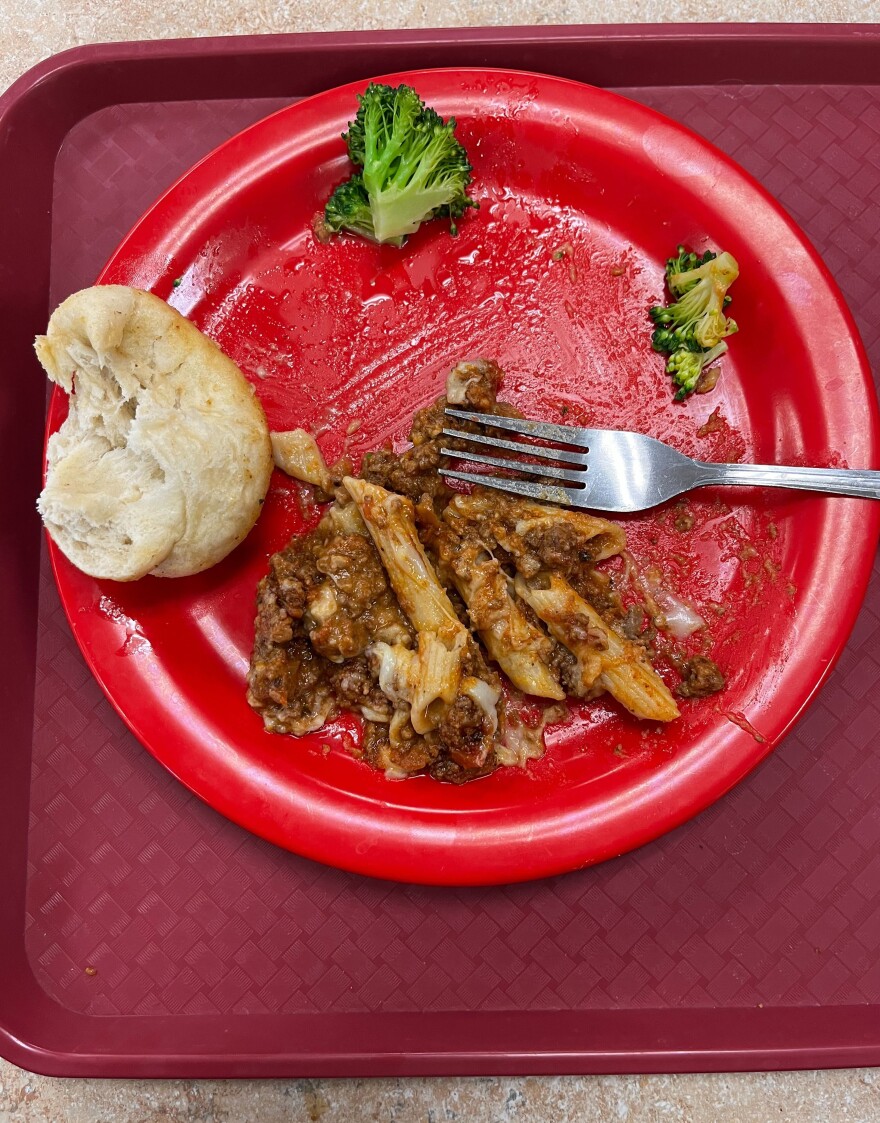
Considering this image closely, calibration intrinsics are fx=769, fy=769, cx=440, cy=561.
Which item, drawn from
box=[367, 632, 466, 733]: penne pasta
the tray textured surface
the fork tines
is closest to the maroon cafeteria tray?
the tray textured surface

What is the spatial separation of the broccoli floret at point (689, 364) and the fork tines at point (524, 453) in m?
0.38

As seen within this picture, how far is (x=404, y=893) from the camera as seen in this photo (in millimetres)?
2369

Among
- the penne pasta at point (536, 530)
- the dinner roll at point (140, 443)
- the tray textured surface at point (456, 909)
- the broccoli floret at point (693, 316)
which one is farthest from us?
the tray textured surface at point (456, 909)

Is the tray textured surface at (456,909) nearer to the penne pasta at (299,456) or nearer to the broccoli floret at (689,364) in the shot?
the broccoli floret at (689,364)

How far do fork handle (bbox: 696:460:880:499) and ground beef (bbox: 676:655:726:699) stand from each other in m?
0.52

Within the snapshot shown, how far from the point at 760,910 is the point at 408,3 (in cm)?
320

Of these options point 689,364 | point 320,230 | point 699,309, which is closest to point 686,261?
point 699,309

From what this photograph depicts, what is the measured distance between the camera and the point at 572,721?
7.54ft

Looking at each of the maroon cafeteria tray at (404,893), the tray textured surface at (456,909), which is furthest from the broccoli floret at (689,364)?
the tray textured surface at (456,909)

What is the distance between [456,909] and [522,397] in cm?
159

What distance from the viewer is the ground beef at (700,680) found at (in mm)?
2154

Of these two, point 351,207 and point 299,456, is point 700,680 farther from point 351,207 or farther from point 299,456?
point 351,207

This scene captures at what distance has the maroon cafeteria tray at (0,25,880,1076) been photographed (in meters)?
2.31

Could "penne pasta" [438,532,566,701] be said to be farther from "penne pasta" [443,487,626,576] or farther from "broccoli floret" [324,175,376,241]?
"broccoli floret" [324,175,376,241]
